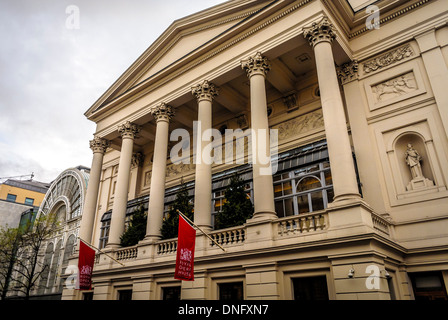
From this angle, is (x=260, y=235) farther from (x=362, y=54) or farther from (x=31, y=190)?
(x=31, y=190)

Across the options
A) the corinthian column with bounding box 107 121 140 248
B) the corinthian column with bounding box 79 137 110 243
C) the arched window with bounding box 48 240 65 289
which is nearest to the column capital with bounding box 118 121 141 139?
the corinthian column with bounding box 107 121 140 248

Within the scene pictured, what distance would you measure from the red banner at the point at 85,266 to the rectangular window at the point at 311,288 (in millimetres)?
10914

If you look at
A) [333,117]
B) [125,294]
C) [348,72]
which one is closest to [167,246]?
[125,294]

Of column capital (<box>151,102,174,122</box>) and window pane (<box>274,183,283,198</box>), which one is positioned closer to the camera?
window pane (<box>274,183,283,198</box>)

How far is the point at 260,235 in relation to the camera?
13.7m

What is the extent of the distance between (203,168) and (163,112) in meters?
6.35

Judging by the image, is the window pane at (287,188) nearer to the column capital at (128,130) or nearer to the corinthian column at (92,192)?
the column capital at (128,130)

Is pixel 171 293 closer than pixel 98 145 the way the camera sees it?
Yes

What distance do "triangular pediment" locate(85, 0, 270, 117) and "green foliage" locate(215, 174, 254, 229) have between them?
9394 millimetres

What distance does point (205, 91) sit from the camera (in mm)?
19688

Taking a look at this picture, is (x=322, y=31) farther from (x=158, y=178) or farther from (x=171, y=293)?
(x=171, y=293)

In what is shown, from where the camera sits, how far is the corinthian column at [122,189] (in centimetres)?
2047

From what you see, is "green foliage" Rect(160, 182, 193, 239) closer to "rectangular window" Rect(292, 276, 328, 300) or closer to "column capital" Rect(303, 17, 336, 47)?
"rectangular window" Rect(292, 276, 328, 300)

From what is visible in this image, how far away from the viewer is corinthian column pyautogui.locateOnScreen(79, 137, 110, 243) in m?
23.0
